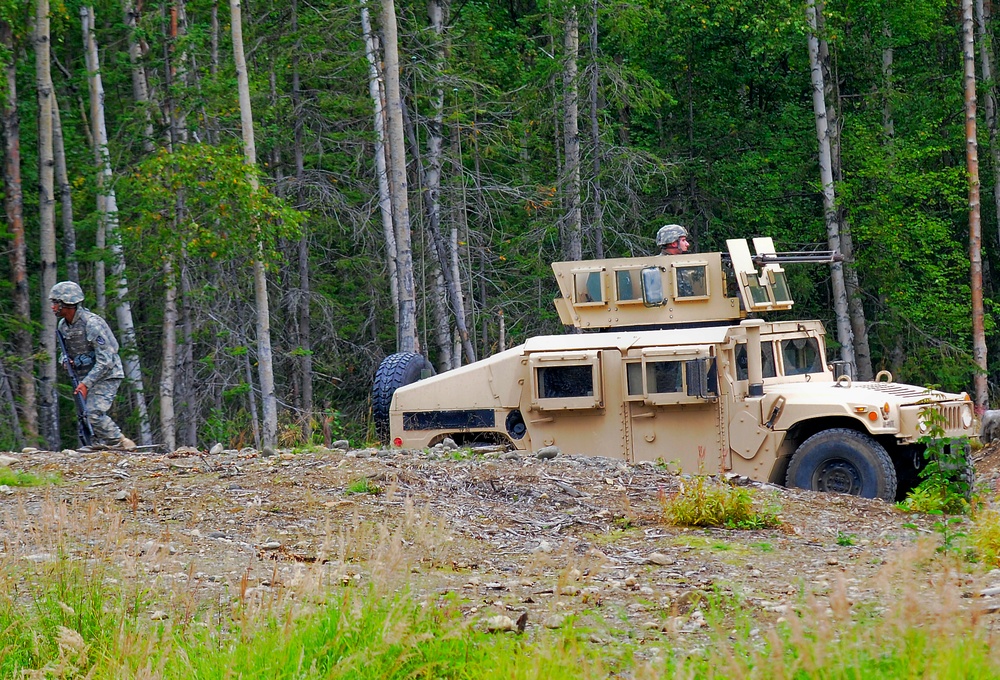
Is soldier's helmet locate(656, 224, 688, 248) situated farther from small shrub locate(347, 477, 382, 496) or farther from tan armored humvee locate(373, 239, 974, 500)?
small shrub locate(347, 477, 382, 496)

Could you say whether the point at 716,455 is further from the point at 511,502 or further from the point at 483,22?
the point at 483,22

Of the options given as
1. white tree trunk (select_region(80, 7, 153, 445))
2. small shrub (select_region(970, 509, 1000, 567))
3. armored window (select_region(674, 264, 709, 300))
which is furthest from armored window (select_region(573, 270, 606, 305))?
white tree trunk (select_region(80, 7, 153, 445))

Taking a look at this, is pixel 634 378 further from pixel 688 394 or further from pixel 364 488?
pixel 364 488

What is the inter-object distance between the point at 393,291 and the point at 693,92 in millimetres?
9714

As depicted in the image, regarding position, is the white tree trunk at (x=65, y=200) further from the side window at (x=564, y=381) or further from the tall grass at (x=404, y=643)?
the tall grass at (x=404, y=643)

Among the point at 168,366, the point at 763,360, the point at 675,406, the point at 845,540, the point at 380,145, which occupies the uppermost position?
the point at 380,145

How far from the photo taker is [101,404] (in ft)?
38.6

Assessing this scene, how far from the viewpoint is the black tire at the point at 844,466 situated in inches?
411

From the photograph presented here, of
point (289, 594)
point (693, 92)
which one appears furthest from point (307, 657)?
point (693, 92)

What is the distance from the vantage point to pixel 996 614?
4.99 metres

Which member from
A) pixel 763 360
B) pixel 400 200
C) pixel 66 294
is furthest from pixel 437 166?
pixel 763 360

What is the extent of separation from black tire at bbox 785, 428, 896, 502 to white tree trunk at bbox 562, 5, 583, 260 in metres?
10.6

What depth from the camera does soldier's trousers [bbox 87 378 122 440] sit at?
11.7 m

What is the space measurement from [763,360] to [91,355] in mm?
6171
